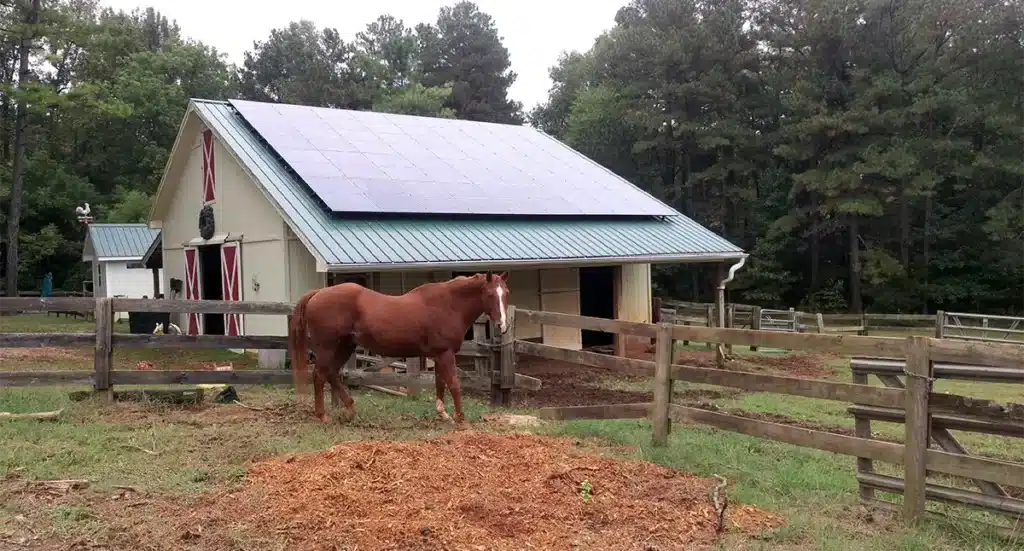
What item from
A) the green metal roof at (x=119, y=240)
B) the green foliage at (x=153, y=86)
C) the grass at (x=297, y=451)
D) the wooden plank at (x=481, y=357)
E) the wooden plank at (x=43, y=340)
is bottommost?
Result: the grass at (x=297, y=451)

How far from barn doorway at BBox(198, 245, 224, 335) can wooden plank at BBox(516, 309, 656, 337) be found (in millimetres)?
9594

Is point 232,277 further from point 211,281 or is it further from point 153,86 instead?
point 153,86

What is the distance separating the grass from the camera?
4004mm

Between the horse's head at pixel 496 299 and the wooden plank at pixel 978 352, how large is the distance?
362cm

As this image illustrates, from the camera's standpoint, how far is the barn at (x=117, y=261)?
86.2 feet

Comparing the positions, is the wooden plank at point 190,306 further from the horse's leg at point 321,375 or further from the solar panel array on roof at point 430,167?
the solar panel array on roof at point 430,167

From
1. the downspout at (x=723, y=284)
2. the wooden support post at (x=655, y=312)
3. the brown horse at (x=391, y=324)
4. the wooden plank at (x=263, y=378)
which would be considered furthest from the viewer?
the wooden support post at (x=655, y=312)

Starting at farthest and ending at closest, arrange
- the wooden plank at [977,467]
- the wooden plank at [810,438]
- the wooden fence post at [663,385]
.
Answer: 1. the wooden fence post at [663,385]
2. the wooden plank at [810,438]
3. the wooden plank at [977,467]

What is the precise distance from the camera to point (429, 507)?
4.08m

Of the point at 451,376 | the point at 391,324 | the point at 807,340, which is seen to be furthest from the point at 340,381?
the point at 807,340

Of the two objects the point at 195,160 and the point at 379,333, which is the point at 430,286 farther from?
the point at 195,160

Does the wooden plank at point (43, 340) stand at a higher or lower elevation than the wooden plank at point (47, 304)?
lower

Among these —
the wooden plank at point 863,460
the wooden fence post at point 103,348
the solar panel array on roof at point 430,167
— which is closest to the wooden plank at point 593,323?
the wooden plank at point 863,460

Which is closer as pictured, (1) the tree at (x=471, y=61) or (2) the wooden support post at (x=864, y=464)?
(2) the wooden support post at (x=864, y=464)
